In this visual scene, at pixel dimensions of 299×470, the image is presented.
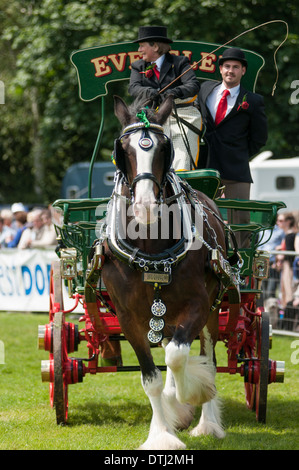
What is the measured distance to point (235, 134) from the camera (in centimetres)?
670

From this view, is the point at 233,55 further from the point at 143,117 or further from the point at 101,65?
the point at 143,117

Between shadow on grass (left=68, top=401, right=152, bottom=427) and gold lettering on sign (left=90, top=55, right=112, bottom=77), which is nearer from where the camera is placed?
shadow on grass (left=68, top=401, right=152, bottom=427)

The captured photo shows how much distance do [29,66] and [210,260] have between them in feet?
50.6

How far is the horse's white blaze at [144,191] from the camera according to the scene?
4.28 meters

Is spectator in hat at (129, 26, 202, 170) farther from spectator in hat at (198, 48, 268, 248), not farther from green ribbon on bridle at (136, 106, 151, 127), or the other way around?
green ribbon on bridle at (136, 106, 151, 127)

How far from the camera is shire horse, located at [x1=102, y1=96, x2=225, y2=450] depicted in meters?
4.62

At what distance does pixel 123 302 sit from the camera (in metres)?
4.86

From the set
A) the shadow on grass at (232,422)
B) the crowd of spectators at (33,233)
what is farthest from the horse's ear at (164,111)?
the crowd of spectators at (33,233)

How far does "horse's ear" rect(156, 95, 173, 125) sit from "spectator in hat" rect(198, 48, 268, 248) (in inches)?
75.0

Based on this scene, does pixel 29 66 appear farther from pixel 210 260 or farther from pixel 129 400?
pixel 210 260

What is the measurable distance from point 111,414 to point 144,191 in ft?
9.37

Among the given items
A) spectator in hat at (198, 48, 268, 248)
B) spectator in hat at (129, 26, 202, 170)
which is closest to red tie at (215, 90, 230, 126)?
spectator in hat at (198, 48, 268, 248)

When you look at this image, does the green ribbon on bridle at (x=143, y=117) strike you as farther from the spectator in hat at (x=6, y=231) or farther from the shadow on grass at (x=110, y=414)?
the spectator in hat at (x=6, y=231)
